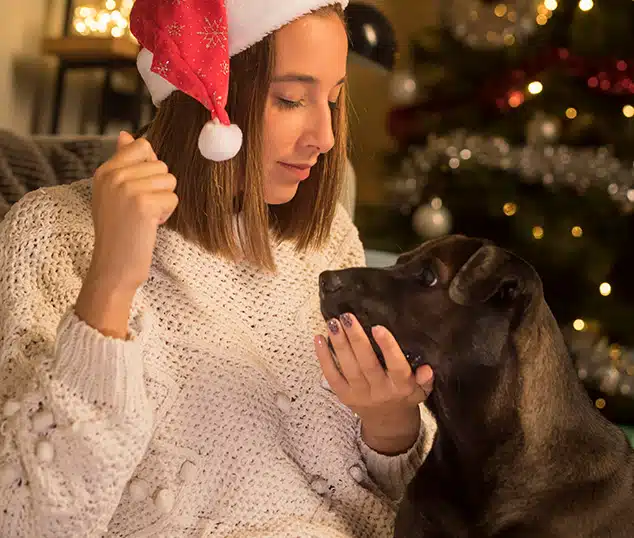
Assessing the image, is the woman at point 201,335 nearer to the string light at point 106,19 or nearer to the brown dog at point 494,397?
the brown dog at point 494,397

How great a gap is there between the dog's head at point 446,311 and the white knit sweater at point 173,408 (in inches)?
8.4

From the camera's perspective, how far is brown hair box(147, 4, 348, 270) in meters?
1.21

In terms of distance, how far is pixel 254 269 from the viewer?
4.32 feet

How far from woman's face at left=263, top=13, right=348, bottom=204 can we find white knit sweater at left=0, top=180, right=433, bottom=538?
19cm

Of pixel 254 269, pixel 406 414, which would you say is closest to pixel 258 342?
pixel 254 269

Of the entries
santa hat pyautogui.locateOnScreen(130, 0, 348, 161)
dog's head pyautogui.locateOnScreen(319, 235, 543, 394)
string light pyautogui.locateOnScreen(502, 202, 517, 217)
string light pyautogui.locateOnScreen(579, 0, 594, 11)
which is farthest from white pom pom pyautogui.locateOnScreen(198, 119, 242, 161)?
string light pyautogui.locateOnScreen(579, 0, 594, 11)

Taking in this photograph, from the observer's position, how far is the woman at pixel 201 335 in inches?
37.7

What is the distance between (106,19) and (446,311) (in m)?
3.44

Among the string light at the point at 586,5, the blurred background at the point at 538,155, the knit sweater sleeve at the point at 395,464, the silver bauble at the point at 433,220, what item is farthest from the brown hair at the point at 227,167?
the string light at the point at 586,5

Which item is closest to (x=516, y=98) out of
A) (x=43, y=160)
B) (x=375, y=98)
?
(x=375, y=98)

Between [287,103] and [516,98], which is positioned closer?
[287,103]

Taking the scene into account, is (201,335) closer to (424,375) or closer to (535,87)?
(424,375)

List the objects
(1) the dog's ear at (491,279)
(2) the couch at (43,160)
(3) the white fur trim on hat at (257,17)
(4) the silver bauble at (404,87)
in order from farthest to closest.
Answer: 1. (4) the silver bauble at (404,87)
2. (2) the couch at (43,160)
3. (3) the white fur trim on hat at (257,17)
4. (1) the dog's ear at (491,279)

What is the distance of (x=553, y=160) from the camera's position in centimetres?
290
